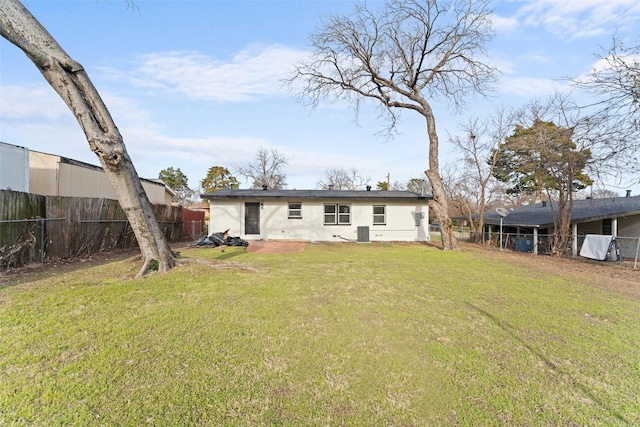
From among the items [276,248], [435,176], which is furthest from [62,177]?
[435,176]

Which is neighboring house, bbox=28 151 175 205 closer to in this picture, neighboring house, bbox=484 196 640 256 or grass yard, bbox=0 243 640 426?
grass yard, bbox=0 243 640 426

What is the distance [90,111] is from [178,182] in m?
45.0

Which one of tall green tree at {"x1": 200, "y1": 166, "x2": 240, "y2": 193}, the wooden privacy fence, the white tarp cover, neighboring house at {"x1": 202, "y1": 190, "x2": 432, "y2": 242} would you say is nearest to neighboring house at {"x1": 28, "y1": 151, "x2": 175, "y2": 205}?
the wooden privacy fence

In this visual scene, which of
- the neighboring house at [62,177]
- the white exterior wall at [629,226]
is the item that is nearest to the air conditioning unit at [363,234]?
the white exterior wall at [629,226]

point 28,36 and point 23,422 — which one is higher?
point 28,36

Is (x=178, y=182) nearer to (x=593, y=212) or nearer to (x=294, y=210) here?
(x=294, y=210)

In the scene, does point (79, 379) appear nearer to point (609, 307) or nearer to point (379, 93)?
point (609, 307)

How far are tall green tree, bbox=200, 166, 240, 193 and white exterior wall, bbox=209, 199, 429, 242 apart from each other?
2925cm

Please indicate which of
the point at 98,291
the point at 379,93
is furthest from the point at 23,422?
the point at 379,93

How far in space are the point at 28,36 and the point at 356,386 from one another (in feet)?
24.4

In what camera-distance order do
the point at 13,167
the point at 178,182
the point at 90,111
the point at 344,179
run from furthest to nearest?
the point at 178,182 → the point at 344,179 → the point at 13,167 → the point at 90,111

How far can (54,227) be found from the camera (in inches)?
301

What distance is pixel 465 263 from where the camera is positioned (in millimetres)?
9328

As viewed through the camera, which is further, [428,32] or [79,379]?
[428,32]
